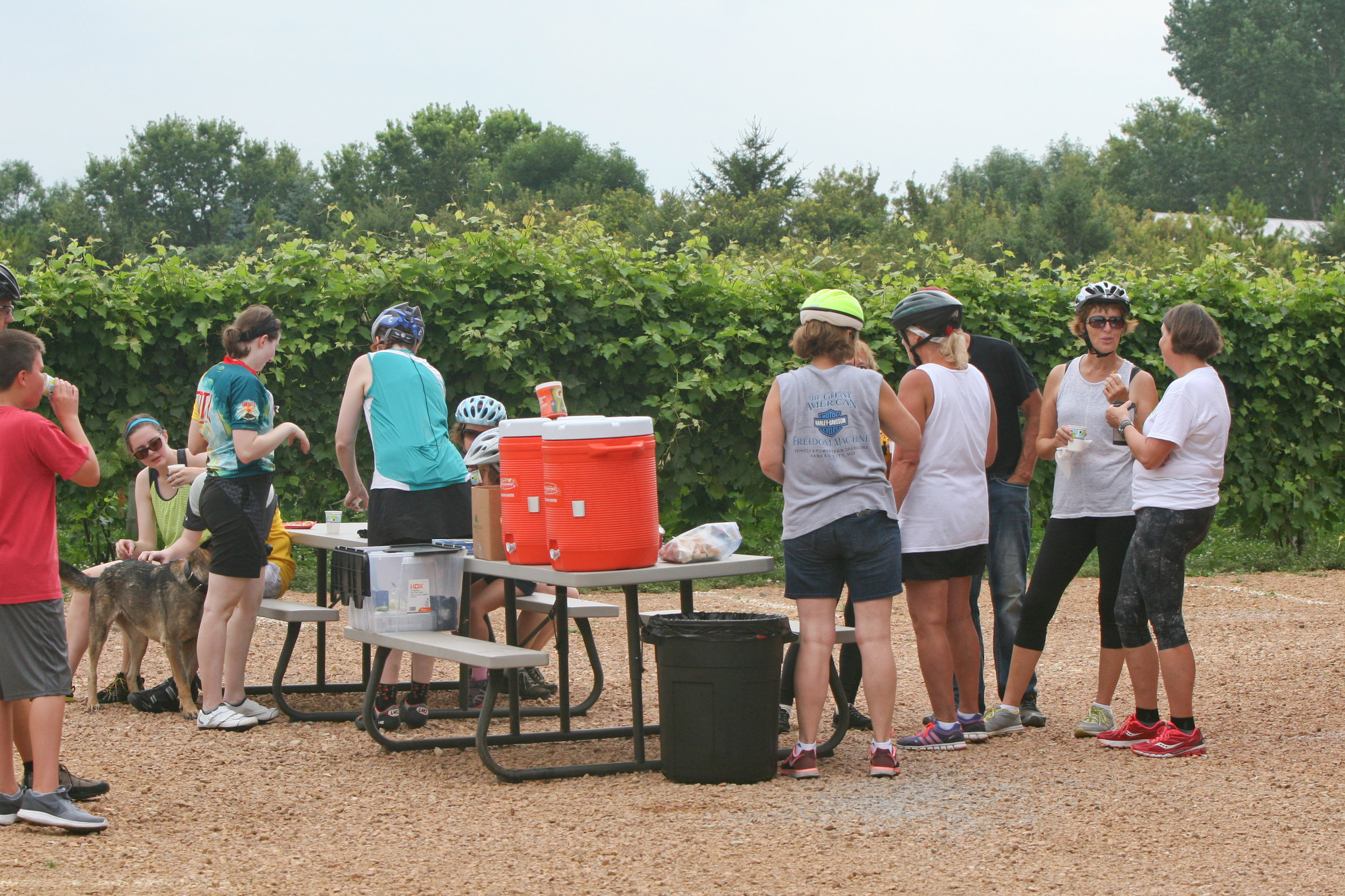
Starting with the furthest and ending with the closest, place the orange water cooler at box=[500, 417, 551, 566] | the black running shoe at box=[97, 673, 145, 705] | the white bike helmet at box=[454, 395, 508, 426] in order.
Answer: the black running shoe at box=[97, 673, 145, 705]
the white bike helmet at box=[454, 395, 508, 426]
the orange water cooler at box=[500, 417, 551, 566]

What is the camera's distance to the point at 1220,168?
58750 mm

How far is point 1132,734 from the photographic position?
16.7 ft

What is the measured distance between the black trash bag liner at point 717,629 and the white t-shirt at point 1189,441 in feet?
5.02

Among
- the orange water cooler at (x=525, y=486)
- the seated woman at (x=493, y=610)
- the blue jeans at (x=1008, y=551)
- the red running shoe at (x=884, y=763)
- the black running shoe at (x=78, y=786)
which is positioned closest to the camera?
the black running shoe at (x=78, y=786)

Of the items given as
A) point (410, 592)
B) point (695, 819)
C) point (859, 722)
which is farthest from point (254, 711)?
point (859, 722)

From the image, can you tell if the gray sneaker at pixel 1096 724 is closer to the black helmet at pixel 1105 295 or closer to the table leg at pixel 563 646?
the black helmet at pixel 1105 295

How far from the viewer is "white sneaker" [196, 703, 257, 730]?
5645mm

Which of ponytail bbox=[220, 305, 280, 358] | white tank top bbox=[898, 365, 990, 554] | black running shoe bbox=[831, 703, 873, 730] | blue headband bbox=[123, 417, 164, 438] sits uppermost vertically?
ponytail bbox=[220, 305, 280, 358]

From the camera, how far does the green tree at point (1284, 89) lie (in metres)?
58.7

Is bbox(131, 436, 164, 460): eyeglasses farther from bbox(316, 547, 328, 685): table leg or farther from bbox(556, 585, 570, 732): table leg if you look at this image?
bbox(556, 585, 570, 732): table leg

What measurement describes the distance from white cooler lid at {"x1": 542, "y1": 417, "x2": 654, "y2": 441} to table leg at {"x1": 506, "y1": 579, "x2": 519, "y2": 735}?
1080 mm

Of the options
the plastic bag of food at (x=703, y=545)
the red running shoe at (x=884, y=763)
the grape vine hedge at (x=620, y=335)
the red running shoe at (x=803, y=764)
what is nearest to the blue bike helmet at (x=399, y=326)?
the plastic bag of food at (x=703, y=545)

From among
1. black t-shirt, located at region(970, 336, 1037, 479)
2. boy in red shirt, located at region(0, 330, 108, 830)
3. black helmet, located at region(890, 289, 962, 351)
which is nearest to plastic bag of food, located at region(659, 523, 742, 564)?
black helmet, located at region(890, 289, 962, 351)

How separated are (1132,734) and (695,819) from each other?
204 cm
